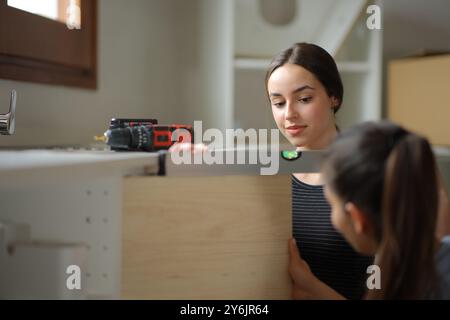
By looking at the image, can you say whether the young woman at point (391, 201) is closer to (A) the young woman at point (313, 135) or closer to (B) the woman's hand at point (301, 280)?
(B) the woman's hand at point (301, 280)

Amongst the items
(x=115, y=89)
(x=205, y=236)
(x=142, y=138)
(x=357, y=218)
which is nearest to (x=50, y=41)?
(x=115, y=89)

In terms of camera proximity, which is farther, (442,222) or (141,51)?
(141,51)

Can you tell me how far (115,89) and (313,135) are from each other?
647 millimetres

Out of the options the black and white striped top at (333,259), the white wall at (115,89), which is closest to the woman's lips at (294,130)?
the black and white striped top at (333,259)

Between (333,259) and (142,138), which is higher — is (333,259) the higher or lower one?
the lower one

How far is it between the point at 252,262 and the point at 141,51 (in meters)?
0.98

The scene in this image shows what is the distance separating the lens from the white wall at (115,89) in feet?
3.47

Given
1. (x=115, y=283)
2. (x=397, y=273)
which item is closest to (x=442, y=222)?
(x=397, y=273)

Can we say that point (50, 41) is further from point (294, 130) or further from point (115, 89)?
point (294, 130)

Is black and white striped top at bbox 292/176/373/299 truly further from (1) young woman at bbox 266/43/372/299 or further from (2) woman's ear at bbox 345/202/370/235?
(2) woman's ear at bbox 345/202/370/235

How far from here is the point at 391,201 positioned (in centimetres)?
58
